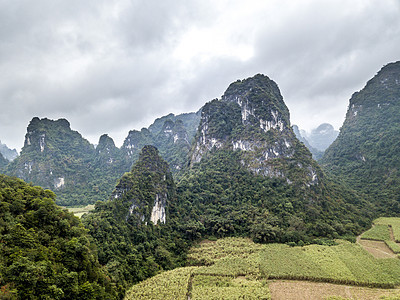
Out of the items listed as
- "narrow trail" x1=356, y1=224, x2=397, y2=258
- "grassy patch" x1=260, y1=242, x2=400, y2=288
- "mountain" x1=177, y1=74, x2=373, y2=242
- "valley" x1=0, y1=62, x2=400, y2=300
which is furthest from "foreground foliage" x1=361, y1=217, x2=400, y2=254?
"grassy patch" x1=260, y1=242, x2=400, y2=288

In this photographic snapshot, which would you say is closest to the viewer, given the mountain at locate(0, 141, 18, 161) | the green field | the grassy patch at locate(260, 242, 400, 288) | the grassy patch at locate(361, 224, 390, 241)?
the grassy patch at locate(260, 242, 400, 288)

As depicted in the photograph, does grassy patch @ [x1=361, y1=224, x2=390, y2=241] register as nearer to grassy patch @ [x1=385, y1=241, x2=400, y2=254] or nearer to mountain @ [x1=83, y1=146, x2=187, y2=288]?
grassy patch @ [x1=385, y1=241, x2=400, y2=254]

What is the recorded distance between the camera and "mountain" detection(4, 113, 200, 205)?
236 feet

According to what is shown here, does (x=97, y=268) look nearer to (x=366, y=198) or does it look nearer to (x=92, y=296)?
(x=92, y=296)

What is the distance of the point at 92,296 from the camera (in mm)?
15117

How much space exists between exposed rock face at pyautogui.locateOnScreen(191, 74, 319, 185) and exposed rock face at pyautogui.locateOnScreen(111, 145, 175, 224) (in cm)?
2380

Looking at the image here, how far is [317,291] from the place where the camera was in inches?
765

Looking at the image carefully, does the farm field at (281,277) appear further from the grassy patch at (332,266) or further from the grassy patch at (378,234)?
the grassy patch at (378,234)

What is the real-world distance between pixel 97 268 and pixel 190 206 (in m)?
25.5

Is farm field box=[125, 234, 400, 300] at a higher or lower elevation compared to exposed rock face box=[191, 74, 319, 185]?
lower

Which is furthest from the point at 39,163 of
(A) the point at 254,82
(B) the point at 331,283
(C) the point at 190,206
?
(B) the point at 331,283

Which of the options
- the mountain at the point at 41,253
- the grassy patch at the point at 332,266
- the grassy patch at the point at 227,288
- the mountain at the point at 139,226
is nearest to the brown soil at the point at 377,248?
the grassy patch at the point at 332,266

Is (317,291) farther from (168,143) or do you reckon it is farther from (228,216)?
(168,143)

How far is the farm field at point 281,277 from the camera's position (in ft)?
62.1
